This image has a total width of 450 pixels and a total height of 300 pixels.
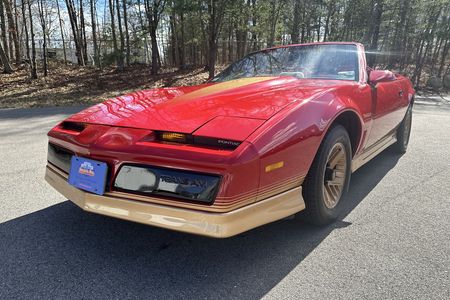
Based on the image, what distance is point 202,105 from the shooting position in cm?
225

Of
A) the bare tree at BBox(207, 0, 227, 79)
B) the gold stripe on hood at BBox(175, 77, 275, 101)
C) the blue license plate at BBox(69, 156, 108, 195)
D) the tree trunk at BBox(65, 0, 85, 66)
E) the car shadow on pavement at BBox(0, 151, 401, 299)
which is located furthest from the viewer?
the tree trunk at BBox(65, 0, 85, 66)

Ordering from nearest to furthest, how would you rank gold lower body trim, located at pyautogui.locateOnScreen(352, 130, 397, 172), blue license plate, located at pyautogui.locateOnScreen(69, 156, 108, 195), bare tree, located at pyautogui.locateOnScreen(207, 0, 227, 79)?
1. blue license plate, located at pyautogui.locateOnScreen(69, 156, 108, 195)
2. gold lower body trim, located at pyautogui.locateOnScreen(352, 130, 397, 172)
3. bare tree, located at pyautogui.locateOnScreen(207, 0, 227, 79)

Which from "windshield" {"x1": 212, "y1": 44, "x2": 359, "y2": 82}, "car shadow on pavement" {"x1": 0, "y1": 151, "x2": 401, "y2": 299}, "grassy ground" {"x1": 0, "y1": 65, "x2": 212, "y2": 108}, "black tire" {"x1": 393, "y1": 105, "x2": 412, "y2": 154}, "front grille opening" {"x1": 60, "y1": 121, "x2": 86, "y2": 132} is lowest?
"grassy ground" {"x1": 0, "y1": 65, "x2": 212, "y2": 108}

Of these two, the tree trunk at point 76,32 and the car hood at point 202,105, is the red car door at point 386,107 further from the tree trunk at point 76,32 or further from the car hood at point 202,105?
the tree trunk at point 76,32

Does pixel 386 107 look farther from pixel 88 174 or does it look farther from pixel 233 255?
pixel 88 174

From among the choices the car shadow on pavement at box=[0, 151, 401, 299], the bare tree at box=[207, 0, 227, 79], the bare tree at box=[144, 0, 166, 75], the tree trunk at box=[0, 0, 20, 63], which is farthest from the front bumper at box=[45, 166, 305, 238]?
the tree trunk at box=[0, 0, 20, 63]

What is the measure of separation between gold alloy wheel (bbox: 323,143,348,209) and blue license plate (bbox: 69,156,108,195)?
4.84 ft

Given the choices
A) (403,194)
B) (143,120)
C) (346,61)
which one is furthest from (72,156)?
(403,194)

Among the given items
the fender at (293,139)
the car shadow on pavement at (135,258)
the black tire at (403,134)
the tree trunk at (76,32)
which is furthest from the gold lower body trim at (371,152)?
the tree trunk at (76,32)

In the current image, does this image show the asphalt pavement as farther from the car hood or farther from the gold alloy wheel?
the car hood

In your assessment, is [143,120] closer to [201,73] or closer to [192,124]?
[192,124]

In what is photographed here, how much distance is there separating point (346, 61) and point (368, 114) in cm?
59

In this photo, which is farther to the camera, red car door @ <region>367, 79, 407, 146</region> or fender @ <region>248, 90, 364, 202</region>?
red car door @ <region>367, 79, 407, 146</region>

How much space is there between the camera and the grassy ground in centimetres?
1111
